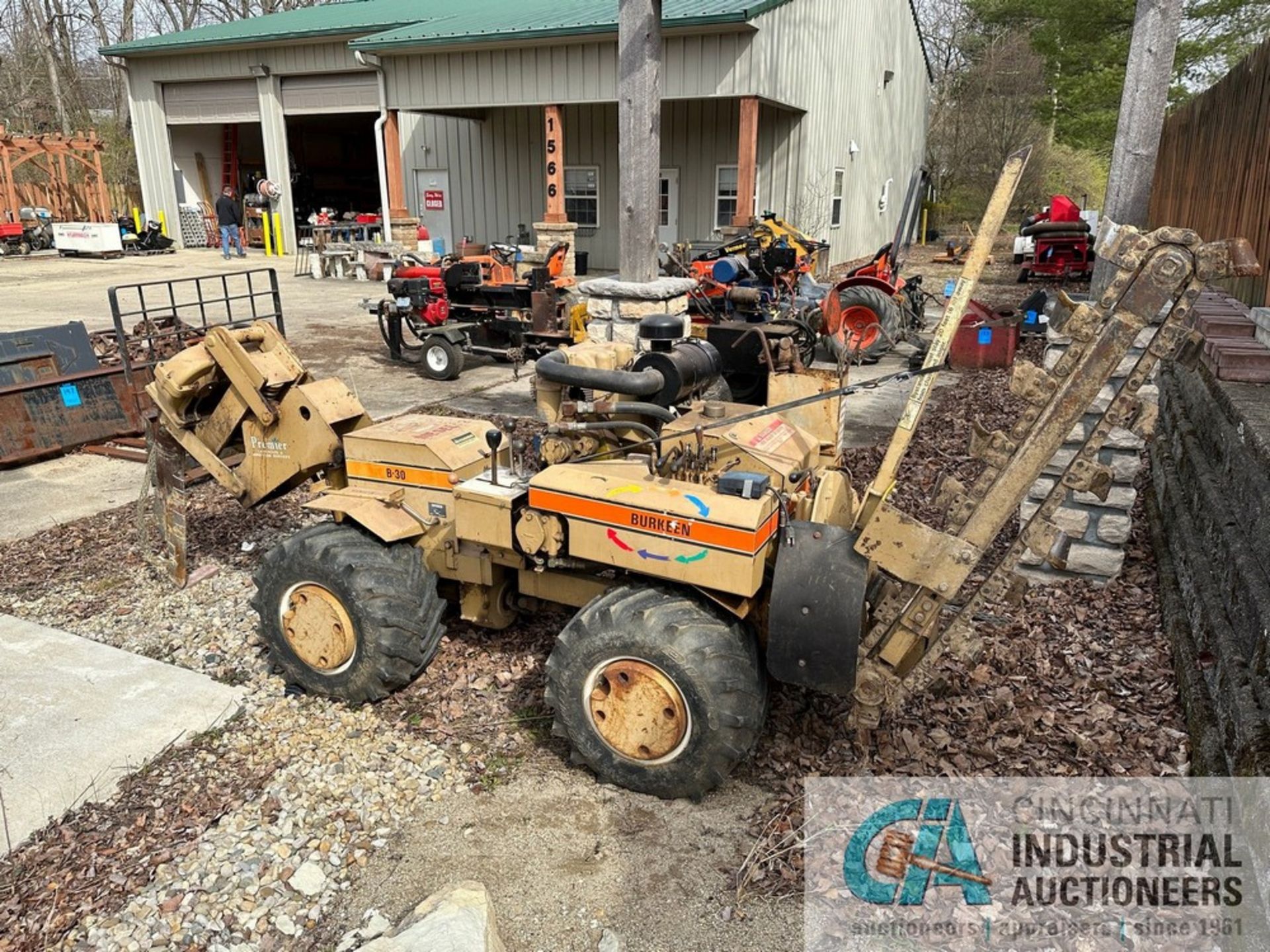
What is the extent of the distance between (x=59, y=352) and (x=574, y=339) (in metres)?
4.89

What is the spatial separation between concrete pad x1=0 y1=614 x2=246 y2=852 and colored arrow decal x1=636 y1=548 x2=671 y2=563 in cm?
200

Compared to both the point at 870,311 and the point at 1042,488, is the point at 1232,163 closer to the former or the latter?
the point at 870,311

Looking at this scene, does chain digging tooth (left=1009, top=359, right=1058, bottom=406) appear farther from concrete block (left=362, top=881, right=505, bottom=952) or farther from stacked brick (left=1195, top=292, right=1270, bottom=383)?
stacked brick (left=1195, top=292, right=1270, bottom=383)

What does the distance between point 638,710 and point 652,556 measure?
536 mm

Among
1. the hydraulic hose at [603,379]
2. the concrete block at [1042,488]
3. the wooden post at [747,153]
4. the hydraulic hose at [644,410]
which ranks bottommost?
the concrete block at [1042,488]

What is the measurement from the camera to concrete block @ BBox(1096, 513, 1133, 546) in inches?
180

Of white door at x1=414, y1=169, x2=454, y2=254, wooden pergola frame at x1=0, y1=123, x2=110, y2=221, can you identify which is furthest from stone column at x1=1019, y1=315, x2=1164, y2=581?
wooden pergola frame at x1=0, y1=123, x2=110, y2=221

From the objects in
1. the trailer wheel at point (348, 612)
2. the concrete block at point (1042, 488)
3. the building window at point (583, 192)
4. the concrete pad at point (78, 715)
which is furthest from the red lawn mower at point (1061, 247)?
the concrete pad at point (78, 715)

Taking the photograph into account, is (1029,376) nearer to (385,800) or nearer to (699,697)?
(699,697)

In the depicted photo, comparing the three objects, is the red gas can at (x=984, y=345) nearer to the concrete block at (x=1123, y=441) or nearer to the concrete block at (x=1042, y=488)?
the concrete block at (x=1042, y=488)

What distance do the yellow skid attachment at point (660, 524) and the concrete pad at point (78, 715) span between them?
1.80m

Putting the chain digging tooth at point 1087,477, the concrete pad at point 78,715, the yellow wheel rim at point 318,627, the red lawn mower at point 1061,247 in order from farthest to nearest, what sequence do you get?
1. the red lawn mower at point 1061,247
2. the yellow wheel rim at point 318,627
3. the concrete pad at point 78,715
4. the chain digging tooth at point 1087,477

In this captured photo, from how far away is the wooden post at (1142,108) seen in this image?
5586 millimetres

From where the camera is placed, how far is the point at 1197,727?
10.6ft
